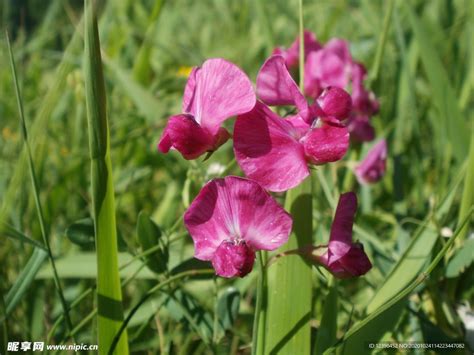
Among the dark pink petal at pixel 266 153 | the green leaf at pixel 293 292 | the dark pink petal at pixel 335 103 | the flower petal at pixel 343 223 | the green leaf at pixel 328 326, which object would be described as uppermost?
the dark pink petal at pixel 335 103

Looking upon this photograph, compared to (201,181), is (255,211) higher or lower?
higher

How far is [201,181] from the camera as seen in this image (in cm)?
108

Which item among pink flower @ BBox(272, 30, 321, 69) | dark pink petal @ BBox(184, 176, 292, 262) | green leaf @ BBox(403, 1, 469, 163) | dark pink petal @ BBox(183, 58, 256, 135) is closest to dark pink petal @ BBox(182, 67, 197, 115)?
dark pink petal @ BBox(183, 58, 256, 135)

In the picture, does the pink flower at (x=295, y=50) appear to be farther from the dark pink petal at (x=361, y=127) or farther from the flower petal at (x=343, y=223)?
the flower petal at (x=343, y=223)

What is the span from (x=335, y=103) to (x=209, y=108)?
0.44 ft

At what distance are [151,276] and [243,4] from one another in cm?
184

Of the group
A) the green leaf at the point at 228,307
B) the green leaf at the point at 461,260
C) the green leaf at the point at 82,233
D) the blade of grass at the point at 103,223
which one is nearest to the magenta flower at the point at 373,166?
the green leaf at the point at 461,260

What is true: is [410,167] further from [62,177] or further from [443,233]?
[62,177]

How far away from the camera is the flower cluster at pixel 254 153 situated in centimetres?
70

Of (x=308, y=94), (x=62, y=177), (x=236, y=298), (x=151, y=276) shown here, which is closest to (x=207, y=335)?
(x=236, y=298)

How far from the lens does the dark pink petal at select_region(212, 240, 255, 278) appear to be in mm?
686

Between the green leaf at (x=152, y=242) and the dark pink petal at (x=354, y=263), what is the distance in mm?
268

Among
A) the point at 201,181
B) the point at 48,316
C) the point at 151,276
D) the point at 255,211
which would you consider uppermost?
the point at 255,211

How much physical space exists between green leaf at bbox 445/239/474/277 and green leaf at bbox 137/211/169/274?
0.41m
